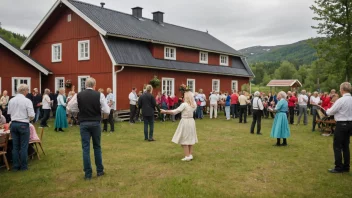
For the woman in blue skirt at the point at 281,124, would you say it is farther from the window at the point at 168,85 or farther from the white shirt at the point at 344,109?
the window at the point at 168,85

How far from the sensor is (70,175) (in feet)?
22.0

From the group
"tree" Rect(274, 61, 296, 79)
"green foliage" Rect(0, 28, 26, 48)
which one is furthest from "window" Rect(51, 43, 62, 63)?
"tree" Rect(274, 61, 296, 79)

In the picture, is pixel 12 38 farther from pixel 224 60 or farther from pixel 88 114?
pixel 88 114

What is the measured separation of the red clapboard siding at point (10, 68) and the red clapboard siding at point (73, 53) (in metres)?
1.95

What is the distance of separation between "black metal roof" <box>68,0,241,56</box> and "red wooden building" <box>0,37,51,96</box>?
4.50 metres

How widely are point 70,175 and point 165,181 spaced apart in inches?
83.9

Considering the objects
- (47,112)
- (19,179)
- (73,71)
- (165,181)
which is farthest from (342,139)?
(73,71)

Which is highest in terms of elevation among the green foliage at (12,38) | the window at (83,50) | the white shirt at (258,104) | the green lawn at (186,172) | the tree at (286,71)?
the green foliage at (12,38)

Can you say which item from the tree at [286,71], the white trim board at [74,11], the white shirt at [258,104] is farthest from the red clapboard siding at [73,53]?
the tree at [286,71]

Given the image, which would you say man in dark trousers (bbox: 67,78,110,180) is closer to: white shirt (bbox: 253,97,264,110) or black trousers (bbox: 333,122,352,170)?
black trousers (bbox: 333,122,352,170)

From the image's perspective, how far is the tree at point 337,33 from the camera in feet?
72.6

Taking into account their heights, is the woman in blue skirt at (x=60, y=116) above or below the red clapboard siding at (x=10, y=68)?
below

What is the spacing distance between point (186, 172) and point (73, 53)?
51.6 feet

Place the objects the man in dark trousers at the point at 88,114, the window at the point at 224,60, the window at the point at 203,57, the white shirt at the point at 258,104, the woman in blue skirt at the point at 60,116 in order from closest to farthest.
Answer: the man in dark trousers at the point at 88,114 → the white shirt at the point at 258,104 → the woman in blue skirt at the point at 60,116 → the window at the point at 203,57 → the window at the point at 224,60
